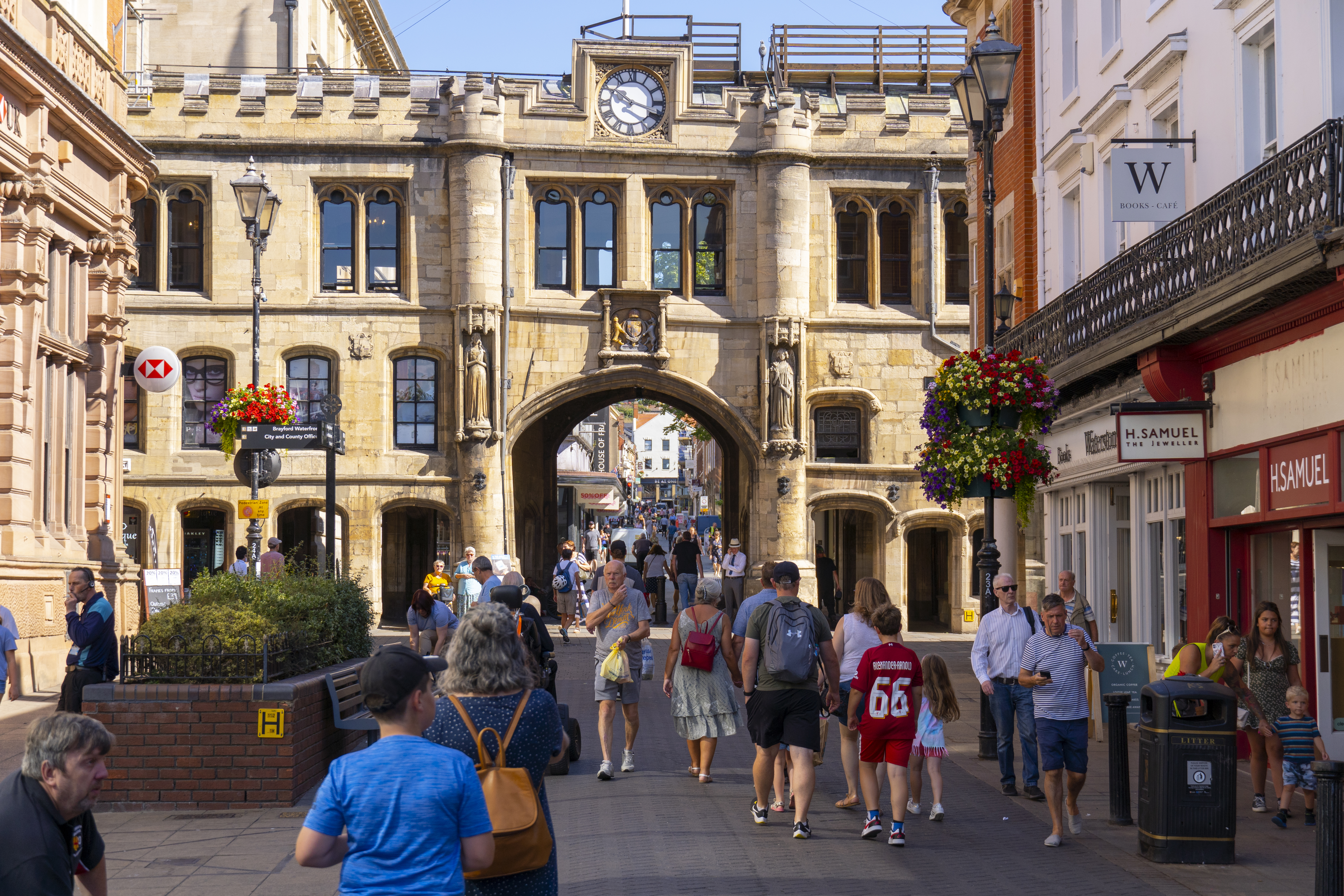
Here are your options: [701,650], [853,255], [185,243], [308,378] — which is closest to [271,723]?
[701,650]

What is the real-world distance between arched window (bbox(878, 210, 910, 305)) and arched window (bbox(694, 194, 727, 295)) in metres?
3.64

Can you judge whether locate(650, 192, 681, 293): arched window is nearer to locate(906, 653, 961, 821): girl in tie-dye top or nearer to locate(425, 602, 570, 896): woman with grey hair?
locate(906, 653, 961, 821): girl in tie-dye top

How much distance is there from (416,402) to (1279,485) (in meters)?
23.9

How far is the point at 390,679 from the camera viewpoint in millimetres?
4457

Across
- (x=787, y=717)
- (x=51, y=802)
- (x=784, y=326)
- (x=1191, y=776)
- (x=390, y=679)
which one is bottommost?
(x=1191, y=776)

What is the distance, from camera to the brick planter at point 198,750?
10820 mm

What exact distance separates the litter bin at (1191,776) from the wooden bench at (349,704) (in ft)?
18.2

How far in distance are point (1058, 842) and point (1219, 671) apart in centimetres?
217

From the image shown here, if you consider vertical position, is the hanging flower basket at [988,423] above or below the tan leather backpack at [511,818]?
above

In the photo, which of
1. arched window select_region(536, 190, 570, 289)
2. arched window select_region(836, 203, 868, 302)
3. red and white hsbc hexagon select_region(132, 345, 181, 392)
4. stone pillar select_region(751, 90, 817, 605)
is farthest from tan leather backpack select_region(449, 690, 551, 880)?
arched window select_region(836, 203, 868, 302)

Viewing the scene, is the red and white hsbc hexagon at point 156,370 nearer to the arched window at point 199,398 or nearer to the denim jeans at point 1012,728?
the arched window at point 199,398

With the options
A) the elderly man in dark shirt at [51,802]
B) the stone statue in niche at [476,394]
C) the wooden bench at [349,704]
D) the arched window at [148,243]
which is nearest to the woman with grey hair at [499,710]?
the elderly man in dark shirt at [51,802]

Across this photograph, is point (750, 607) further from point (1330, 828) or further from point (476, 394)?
point (476, 394)

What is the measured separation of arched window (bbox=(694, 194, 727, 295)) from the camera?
3559cm
